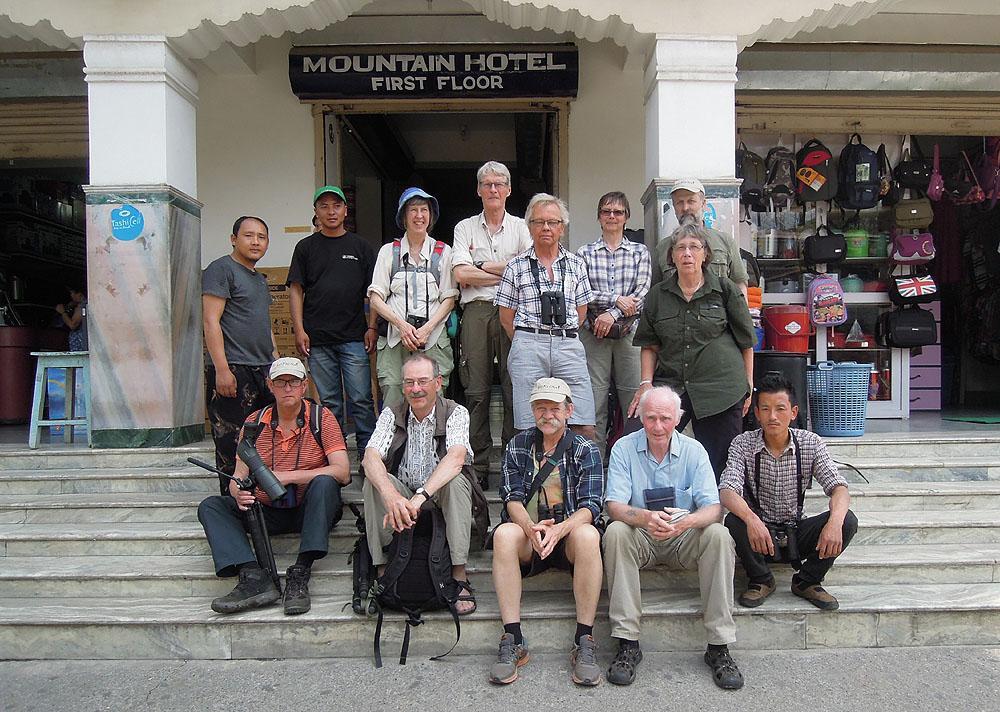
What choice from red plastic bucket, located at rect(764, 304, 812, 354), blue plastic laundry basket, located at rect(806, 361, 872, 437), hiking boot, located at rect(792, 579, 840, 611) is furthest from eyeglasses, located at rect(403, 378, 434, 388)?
red plastic bucket, located at rect(764, 304, 812, 354)

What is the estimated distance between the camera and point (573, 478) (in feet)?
11.2

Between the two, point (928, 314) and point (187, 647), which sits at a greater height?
point (928, 314)

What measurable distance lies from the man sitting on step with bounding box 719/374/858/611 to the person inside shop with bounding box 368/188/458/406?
5.80 feet

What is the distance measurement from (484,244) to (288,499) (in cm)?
180

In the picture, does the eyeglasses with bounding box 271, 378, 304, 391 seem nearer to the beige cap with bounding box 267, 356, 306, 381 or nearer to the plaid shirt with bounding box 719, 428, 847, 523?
the beige cap with bounding box 267, 356, 306, 381

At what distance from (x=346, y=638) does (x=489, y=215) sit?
242 cm

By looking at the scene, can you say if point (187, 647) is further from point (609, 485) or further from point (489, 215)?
point (489, 215)

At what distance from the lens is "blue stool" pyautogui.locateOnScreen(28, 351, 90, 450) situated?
523cm

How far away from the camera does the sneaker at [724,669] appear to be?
300cm

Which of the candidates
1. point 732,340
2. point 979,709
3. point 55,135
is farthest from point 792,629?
point 55,135

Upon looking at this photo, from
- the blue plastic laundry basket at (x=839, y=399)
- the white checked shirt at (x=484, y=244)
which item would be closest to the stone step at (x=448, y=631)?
the white checked shirt at (x=484, y=244)

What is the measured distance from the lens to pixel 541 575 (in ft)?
12.1

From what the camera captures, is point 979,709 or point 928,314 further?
point 928,314

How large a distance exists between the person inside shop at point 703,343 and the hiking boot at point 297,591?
1885 mm
